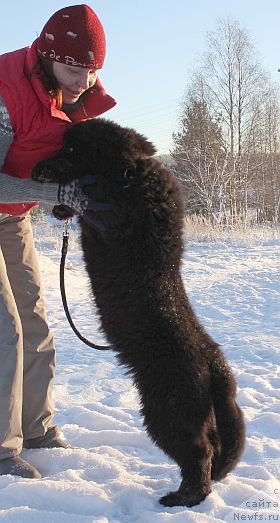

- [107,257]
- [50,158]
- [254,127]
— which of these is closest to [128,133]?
[50,158]

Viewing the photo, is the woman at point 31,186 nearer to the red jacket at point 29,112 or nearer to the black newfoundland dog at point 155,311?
the red jacket at point 29,112

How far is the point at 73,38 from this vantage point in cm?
253

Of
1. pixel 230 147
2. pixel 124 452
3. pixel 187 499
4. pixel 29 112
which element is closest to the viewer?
pixel 187 499

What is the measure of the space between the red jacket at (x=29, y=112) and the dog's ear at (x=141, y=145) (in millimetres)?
261

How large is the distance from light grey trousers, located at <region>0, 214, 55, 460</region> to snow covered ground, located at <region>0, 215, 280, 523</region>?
0.21 metres

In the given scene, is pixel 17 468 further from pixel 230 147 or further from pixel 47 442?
pixel 230 147

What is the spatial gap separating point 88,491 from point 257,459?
3.05 ft

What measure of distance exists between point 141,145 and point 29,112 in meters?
0.55

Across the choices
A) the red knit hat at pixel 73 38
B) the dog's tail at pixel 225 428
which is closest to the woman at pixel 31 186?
the red knit hat at pixel 73 38

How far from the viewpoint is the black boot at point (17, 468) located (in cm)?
273

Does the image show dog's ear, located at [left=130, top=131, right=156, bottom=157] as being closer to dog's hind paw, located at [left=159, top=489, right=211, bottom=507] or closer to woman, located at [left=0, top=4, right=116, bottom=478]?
woman, located at [left=0, top=4, right=116, bottom=478]

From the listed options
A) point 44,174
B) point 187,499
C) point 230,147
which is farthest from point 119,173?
point 230,147

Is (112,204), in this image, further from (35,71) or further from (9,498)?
(9,498)

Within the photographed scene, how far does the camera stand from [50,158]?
8.68ft
